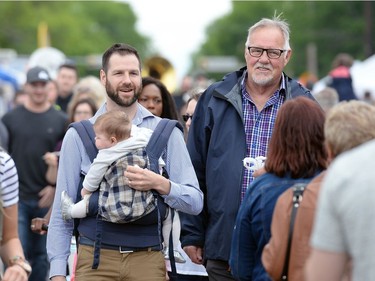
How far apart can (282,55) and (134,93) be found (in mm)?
1004

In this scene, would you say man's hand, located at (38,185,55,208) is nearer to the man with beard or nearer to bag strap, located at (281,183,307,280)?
the man with beard

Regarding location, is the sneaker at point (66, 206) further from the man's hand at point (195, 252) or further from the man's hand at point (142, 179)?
the man's hand at point (195, 252)

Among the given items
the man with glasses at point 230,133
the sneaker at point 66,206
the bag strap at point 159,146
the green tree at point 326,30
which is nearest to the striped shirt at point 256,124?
the man with glasses at point 230,133

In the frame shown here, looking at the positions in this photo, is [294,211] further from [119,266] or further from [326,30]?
[326,30]

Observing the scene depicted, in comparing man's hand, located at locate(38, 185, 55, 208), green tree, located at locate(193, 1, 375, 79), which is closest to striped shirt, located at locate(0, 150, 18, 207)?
man's hand, located at locate(38, 185, 55, 208)

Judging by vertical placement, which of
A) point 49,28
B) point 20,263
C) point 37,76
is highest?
point 49,28

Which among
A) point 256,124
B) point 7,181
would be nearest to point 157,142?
point 256,124

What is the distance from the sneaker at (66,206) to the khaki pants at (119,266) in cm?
20

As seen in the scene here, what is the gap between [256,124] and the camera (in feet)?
21.3

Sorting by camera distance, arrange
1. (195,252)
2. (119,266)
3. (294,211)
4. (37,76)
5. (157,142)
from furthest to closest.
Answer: (37,76) < (195,252) < (157,142) < (119,266) < (294,211)

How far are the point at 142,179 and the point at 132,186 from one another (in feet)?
0.22

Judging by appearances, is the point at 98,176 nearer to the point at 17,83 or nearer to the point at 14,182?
the point at 14,182

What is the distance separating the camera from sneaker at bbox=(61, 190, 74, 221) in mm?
5944

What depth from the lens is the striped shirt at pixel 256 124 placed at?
21.0 ft
